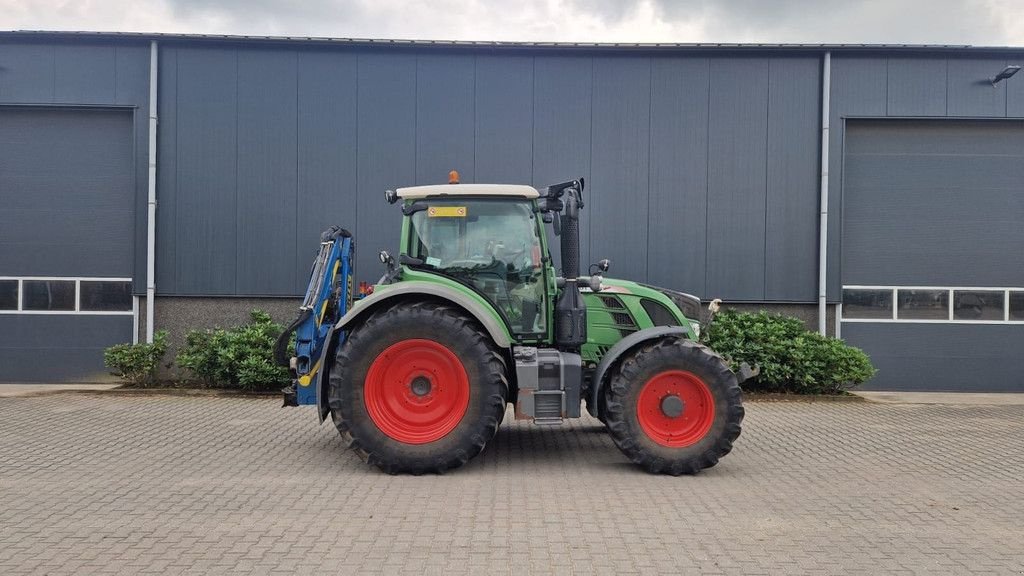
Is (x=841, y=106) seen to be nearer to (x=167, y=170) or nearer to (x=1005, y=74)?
(x=1005, y=74)

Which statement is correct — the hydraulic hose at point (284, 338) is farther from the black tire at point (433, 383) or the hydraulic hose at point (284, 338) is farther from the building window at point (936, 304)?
the building window at point (936, 304)

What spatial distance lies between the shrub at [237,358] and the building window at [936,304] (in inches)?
362

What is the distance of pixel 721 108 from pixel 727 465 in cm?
706

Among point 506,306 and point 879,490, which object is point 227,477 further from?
point 879,490

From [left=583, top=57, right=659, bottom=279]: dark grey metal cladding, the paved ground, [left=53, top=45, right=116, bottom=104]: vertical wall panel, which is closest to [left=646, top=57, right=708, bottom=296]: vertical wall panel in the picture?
[left=583, top=57, right=659, bottom=279]: dark grey metal cladding

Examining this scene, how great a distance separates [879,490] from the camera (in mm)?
6238

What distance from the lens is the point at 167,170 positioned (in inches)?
477

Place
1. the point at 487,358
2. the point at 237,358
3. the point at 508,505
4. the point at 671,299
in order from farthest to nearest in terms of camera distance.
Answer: the point at 237,358 < the point at 671,299 < the point at 487,358 < the point at 508,505

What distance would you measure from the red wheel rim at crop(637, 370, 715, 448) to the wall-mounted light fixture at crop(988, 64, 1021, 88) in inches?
353

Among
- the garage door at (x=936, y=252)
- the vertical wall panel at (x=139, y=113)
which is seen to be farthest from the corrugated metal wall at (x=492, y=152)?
the garage door at (x=936, y=252)

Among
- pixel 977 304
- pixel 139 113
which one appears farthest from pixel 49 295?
pixel 977 304

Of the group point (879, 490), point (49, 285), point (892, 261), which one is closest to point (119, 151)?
point (49, 285)

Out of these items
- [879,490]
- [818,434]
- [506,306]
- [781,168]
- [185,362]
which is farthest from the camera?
[781,168]

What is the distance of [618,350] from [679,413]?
0.76 m
